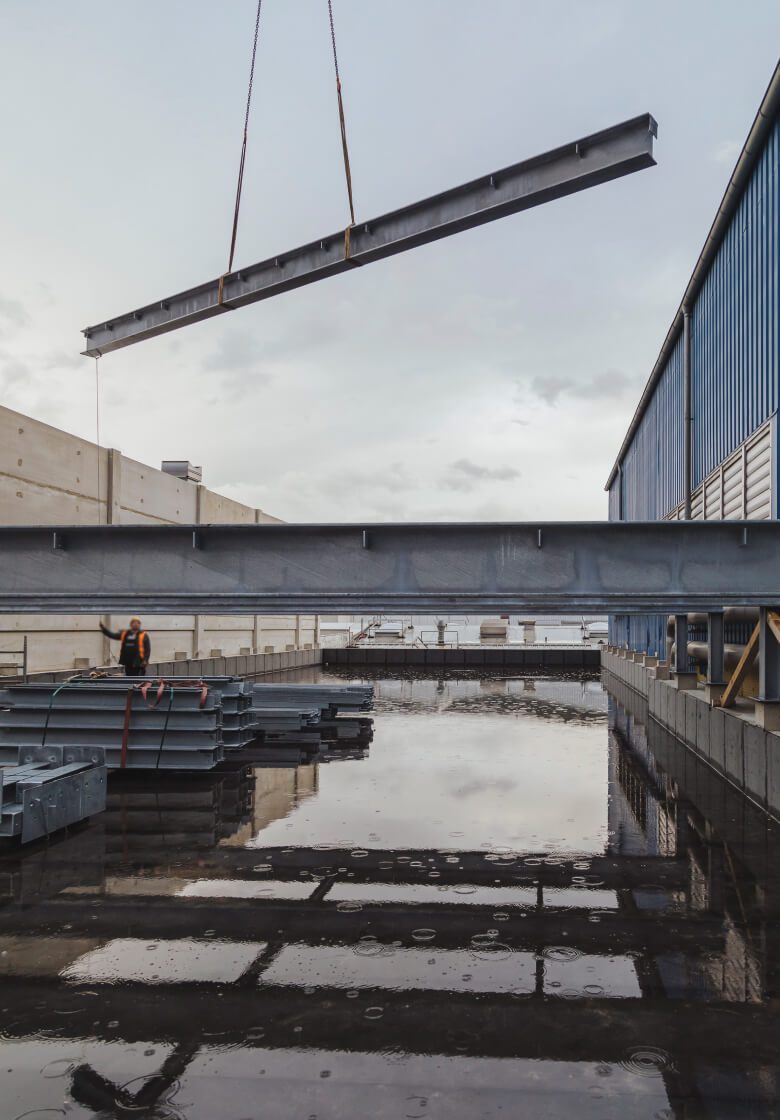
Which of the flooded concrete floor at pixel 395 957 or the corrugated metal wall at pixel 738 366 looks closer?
the flooded concrete floor at pixel 395 957

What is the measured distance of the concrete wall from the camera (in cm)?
1862

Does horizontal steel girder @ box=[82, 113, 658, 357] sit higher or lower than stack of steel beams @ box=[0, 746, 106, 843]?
higher

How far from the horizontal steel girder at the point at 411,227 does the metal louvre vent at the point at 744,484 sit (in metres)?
4.86

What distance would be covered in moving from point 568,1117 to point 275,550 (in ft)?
22.3

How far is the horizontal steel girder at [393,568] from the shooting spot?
9.13 meters

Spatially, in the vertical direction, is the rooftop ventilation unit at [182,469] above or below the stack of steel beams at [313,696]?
above

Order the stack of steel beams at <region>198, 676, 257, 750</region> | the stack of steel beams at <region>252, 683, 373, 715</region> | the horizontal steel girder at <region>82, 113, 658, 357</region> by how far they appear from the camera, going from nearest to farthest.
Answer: the stack of steel beams at <region>198, 676, 257, 750</region> → the horizontal steel girder at <region>82, 113, 658, 357</region> → the stack of steel beams at <region>252, 683, 373, 715</region>

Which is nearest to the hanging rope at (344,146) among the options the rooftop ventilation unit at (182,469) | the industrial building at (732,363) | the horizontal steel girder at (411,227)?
the horizontal steel girder at (411,227)

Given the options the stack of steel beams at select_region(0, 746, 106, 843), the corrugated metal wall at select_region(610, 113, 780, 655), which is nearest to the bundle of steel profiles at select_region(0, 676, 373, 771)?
the stack of steel beams at select_region(0, 746, 106, 843)

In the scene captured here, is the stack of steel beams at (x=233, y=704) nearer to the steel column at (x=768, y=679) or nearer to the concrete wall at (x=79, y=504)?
the concrete wall at (x=79, y=504)

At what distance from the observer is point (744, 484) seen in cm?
1320

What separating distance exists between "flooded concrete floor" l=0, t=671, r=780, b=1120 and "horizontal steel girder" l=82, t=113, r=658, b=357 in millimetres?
9829

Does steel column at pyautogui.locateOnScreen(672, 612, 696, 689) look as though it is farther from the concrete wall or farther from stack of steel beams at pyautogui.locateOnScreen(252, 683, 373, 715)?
the concrete wall

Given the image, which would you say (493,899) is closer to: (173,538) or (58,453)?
(173,538)
